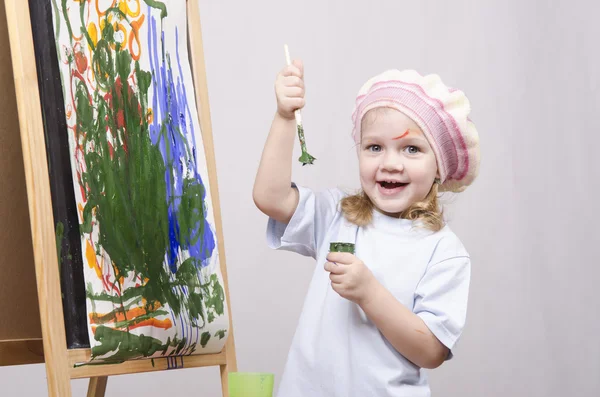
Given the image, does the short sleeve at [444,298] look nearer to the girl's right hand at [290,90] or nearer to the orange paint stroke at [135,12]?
the girl's right hand at [290,90]

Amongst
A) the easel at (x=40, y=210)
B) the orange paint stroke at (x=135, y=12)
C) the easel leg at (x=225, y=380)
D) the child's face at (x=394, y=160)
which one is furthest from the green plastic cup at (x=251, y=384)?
the orange paint stroke at (x=135, y=12)

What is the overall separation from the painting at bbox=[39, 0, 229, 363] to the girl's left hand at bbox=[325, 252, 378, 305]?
473 mm

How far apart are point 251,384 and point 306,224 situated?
0.43 m

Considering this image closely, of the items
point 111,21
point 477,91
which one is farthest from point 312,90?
point 111,21

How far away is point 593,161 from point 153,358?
7.73 ft

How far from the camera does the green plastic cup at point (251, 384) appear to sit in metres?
2.08

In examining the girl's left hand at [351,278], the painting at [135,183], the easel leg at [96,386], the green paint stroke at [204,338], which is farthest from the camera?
the easel leg at [96,386]

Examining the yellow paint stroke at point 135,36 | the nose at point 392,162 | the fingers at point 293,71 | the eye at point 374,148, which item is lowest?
the nose at point 392,162

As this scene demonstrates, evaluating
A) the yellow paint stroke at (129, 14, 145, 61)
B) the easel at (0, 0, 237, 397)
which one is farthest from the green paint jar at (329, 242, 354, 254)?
the yellow paint stroke at (129, 14, 145, 61)

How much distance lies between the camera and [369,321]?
6.35 ft

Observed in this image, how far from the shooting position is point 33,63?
1.86 metres

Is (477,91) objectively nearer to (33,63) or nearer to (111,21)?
(111,21)

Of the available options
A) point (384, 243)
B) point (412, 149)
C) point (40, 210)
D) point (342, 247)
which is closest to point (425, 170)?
point (412, 149)

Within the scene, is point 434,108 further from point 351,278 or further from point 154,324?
point 154,324
